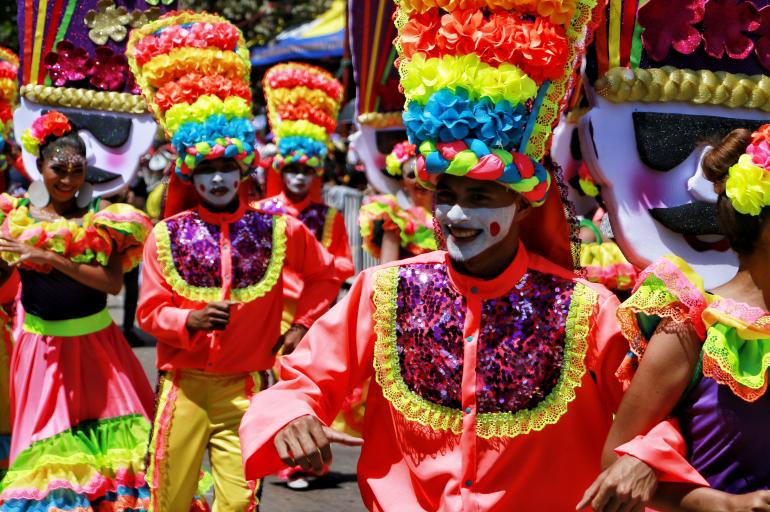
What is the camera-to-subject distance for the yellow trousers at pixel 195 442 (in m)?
5.04

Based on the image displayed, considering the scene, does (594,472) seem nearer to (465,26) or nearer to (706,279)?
(706,279)

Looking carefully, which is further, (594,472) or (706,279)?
(706,279)

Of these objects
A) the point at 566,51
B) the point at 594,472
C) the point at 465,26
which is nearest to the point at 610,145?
the point at 566,51

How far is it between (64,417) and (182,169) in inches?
51.0

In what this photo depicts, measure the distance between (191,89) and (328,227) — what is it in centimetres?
266

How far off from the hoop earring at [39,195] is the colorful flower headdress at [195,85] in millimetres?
655

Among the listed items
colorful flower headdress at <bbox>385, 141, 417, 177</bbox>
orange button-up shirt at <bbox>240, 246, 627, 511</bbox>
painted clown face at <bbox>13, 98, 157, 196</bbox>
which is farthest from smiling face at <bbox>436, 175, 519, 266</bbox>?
colorful flower headdress at <bbox>385, 141, 417, 177</bbox>

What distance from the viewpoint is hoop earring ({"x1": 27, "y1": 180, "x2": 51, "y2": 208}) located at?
5.73 metres

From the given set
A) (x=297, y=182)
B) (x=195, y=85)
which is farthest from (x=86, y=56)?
(x=297, y=182)

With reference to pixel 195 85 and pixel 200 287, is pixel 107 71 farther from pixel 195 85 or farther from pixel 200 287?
pixel 200 287

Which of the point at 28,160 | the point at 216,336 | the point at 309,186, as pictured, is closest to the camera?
the point at 216,336

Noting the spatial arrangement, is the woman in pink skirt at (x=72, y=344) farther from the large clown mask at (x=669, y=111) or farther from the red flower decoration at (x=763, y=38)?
the red flower decoration at (x=763, y=38)

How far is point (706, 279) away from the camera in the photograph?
348 cm

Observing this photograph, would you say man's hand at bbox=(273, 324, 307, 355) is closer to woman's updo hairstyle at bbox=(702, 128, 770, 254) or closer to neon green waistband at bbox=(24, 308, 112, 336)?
neon green waistband at bbox=(24, 308, 112, 336)
